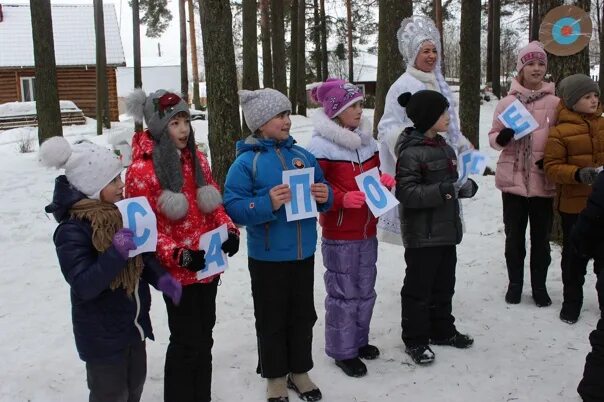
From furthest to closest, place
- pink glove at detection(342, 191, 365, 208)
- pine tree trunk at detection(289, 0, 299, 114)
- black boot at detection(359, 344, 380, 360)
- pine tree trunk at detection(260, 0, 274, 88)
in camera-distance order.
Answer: pine tree trunk at detection(289, 0, 299, 114)
pine tree trunk at detection(260, 0, 274, 88)
black boot at detection(359, 344, 380, 360)
pink glove at detection(342, 191, 365, 208)

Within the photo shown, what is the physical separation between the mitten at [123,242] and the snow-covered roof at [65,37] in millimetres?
26536

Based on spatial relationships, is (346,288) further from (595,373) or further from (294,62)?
(294,62)

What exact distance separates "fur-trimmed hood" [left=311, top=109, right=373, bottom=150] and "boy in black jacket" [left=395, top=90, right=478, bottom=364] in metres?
0.32

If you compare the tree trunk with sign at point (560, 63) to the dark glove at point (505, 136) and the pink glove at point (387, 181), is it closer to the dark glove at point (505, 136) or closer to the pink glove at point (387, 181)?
the dark glove at point (505, 136)

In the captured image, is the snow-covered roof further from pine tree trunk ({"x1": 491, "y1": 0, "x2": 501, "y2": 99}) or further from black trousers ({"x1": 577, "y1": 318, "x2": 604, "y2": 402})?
black trousers ({"x1": 577, "y1": 318, "x2": 604, "y2": 402})

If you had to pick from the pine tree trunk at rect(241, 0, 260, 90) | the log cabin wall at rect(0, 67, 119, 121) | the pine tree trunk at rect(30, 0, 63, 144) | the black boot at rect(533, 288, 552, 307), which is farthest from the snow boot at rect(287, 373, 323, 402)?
the log cabin wall at rect(0, 67, 119, 121)

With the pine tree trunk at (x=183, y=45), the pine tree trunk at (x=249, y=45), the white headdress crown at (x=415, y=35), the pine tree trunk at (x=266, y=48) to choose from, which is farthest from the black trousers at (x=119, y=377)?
the pine tree trunk at (x=183, y=45)

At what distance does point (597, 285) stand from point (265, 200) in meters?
1.98

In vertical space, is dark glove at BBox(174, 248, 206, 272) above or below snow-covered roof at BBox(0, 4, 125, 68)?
below

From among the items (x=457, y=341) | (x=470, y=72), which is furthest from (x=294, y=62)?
(x=457, y=341)

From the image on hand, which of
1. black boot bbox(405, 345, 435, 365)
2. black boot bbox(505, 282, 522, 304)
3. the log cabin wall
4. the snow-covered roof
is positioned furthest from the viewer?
the log cabin wall

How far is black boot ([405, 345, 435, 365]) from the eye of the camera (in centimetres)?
404

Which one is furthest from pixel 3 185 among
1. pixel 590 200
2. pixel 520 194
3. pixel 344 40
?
pixel 344 40

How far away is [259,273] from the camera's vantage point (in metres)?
3.54
